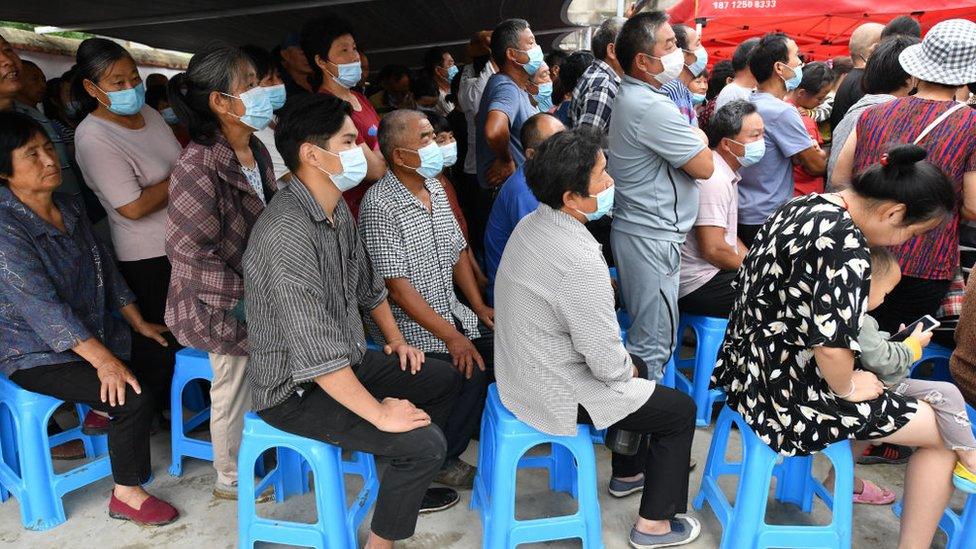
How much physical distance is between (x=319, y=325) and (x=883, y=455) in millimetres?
2378

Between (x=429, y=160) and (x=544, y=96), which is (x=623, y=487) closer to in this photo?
(x=429, y=160)

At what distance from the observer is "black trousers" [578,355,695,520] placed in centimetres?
194

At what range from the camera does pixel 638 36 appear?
2.44 metres

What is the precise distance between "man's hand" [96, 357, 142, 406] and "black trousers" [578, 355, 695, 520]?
62.0 inches

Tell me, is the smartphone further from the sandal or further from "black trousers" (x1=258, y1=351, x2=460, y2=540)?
"black trousers" (x1=258, y1=351, x2=460, y2=540)

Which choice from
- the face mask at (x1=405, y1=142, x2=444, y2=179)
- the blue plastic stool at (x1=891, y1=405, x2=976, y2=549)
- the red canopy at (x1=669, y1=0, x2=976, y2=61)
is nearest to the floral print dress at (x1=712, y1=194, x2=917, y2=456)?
the blue plastic stool at (x1=891, y1=405, x2=976, y2=549)

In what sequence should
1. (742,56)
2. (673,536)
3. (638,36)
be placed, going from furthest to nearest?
1. (742,56)
2. (638,36)
3. (673,536)

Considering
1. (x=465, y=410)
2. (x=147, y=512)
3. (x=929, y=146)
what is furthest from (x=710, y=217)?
(x=147, y=512)

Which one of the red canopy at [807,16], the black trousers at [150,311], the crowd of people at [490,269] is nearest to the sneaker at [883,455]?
the crowd of people at [490,269]

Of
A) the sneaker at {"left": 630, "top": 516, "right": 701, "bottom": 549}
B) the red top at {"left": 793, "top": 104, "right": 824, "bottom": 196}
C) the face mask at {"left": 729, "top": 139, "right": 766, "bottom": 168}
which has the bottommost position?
the sneaker at {"left": 630, "top": 516, "right": 701, "bottom": 549}

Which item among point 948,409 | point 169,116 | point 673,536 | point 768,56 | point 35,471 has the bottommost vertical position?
point 673,536

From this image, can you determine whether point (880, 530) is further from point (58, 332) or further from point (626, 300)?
point (58, 332)

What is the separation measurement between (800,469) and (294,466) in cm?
192

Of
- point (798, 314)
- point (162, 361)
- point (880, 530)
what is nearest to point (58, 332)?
point (162, 361)
